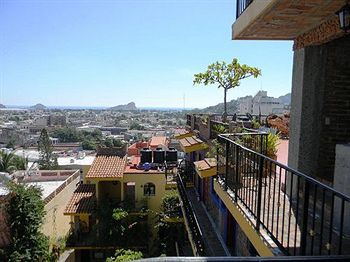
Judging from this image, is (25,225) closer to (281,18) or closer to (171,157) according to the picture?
(171,157)

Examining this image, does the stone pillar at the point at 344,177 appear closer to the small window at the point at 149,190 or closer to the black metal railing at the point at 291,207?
the black metal railing at the point at 291,207

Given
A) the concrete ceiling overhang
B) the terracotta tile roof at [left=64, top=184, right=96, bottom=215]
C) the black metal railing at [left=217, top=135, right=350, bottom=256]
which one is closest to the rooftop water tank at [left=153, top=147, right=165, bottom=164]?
the terracotta tile roof at [left=64, top=184, right=96, bottom=215]

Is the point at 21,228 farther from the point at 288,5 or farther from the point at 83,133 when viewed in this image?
the point at 83,133

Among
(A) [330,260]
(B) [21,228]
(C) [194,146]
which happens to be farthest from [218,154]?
(B) [21,228]

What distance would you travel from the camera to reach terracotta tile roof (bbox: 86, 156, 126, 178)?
20.2m

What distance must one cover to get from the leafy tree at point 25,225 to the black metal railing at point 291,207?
1295 cm

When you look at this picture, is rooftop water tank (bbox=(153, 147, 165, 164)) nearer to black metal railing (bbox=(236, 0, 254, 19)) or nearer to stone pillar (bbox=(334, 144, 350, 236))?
black metal railing (bbox=(236, 0, 254, 19))

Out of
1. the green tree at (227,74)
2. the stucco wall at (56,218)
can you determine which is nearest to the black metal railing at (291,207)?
the green tree at (227,74)

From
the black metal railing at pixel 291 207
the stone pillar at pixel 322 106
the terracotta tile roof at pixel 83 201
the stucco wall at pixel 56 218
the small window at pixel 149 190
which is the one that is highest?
the stone pillar at pixel 322 106

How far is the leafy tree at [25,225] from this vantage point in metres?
16.2

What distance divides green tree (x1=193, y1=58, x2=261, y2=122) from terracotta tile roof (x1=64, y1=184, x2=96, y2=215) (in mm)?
10673

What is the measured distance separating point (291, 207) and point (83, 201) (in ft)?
61.0

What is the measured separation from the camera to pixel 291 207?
12.1 ft

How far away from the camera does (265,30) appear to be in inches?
204
